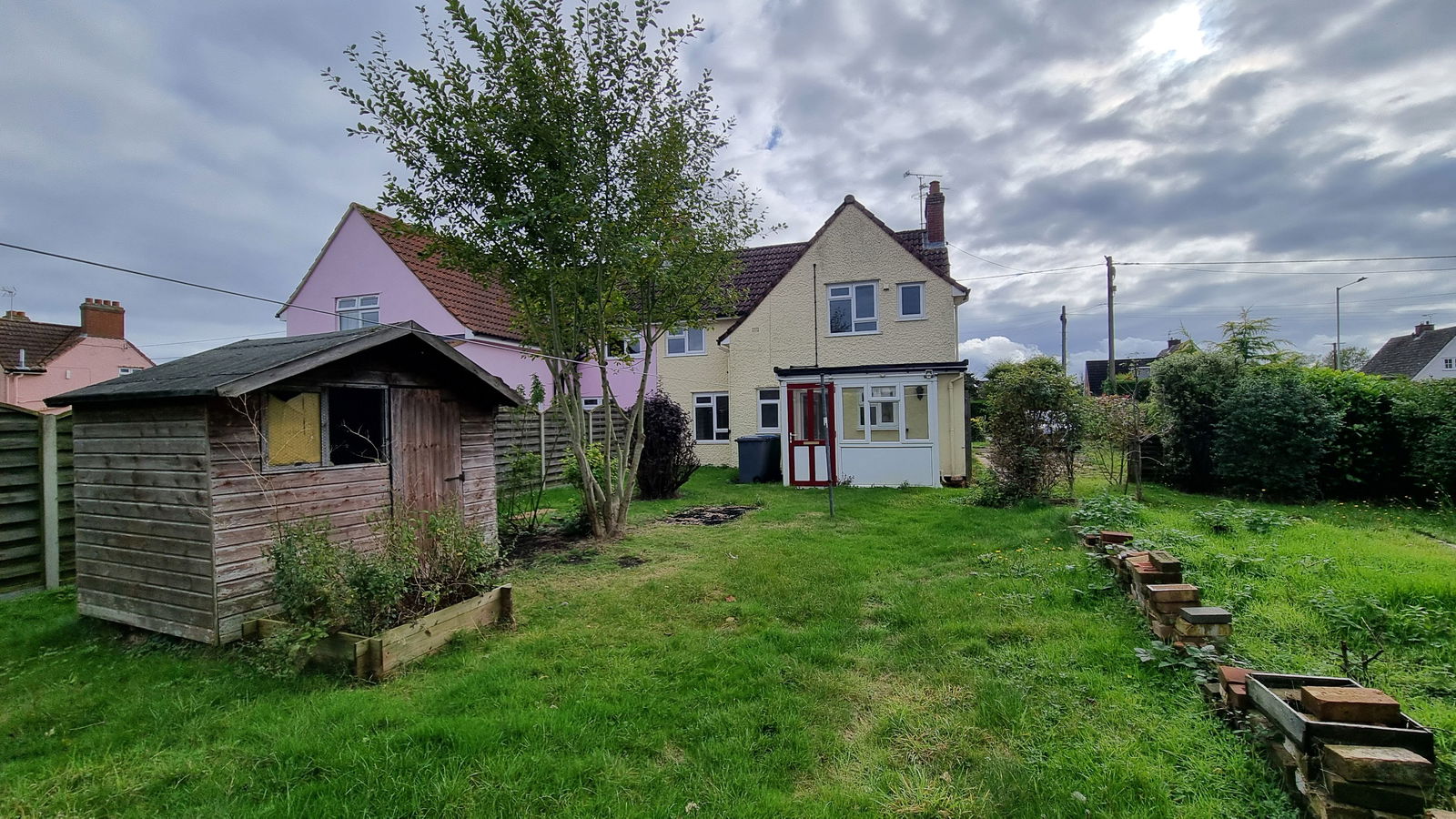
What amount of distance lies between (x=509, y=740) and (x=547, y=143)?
636 cm

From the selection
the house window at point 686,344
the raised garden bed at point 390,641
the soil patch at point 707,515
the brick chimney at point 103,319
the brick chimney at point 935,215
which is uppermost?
the brick chimney at point 935,215

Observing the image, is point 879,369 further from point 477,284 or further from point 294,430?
point 294,430

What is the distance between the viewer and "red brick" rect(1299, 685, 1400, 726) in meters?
2.22

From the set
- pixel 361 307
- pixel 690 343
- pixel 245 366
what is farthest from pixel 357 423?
pixel 690 343

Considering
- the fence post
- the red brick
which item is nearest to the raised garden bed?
the fence post

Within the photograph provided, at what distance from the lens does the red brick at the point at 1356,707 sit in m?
2.22

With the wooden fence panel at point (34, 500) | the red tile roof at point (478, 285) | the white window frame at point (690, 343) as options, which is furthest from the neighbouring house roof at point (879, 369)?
the wooden fence panel at point (34, 500)

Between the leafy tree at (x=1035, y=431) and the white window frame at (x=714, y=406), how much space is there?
9.29 metres

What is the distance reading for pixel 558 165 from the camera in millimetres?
7211

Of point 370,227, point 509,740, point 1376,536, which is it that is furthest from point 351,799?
point 370,227

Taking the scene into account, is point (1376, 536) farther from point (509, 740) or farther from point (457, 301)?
point (457, 301)

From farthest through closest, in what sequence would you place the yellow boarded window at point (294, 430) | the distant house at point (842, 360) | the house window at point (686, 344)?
the house window at point (686, 344) < the distant house at point (842, 360) < the yellow boarded window at point (294, 430)

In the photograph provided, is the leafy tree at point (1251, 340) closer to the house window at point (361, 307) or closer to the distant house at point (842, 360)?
the distant house at point (842, 360)

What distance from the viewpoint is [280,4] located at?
6.40 metres
